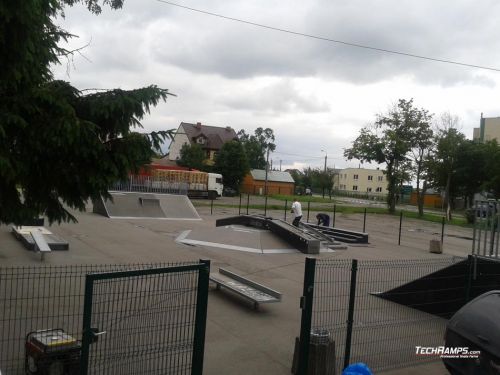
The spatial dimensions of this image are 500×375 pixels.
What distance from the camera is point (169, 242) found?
18.5 metres

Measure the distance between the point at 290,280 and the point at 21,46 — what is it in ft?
30.0

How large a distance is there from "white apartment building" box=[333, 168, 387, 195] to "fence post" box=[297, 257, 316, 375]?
131549mm

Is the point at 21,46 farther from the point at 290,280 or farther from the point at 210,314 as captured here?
the point at 290,280

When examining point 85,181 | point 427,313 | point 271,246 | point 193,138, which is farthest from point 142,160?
point 193,138

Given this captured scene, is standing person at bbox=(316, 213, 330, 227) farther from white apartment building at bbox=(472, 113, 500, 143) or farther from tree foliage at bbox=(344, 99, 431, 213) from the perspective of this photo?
white apartment building at bbox=(472, 113, 500, 143)

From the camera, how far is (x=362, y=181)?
5527 inches

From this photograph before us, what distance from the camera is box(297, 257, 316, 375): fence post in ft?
18.6

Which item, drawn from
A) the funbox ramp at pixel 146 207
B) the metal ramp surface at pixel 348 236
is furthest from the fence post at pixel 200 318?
the funbox ramp at pixel 146 207

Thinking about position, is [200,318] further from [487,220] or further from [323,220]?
[323,220]

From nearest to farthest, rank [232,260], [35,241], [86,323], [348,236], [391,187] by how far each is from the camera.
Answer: [86,323] → [35,241] → [232,260] → [348,236] → [391,187]

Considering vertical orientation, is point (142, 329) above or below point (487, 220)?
below

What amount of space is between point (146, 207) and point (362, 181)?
387 ft

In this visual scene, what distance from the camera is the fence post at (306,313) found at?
568cm

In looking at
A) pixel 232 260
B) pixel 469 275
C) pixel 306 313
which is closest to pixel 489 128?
pixel 232 260
